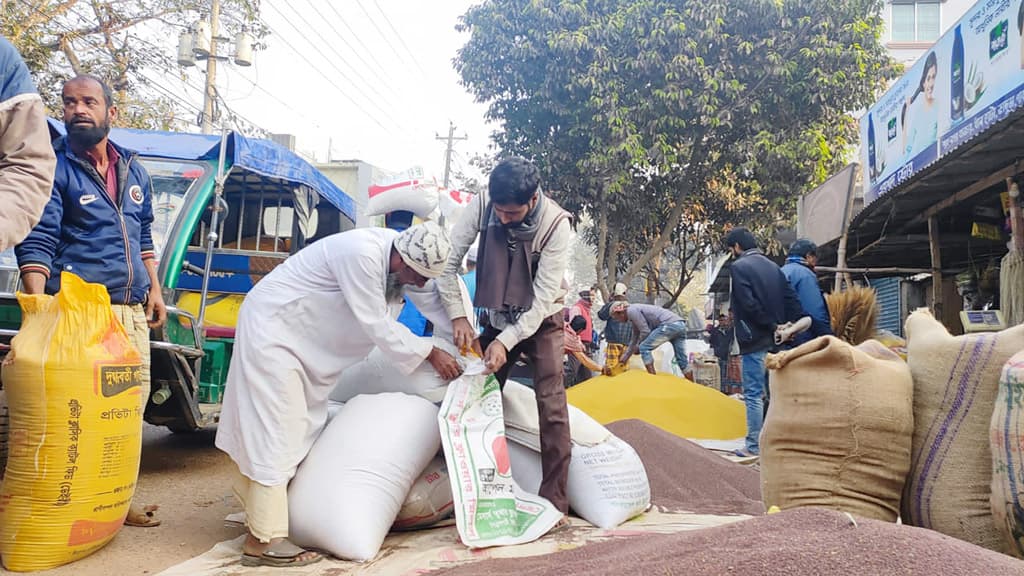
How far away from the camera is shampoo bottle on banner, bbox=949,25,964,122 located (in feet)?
18.5

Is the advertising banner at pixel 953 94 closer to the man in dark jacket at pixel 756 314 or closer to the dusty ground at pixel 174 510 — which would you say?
the man in dark jacket at pixel 756 314

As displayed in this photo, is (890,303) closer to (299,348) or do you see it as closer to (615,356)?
(615,356)

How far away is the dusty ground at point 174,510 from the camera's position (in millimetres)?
2422

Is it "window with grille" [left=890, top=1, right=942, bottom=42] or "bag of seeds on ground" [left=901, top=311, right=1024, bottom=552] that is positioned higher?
"window with grille" [left=890, top=1, right=942, bottom=42]

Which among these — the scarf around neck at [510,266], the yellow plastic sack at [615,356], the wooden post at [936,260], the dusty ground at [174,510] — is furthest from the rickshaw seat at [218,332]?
the wooden post at [936,260]

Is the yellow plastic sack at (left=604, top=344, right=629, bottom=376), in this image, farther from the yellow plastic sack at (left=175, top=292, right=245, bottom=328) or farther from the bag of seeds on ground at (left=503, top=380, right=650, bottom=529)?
the bag of seeds on ground at (left=503, top=380, right=650, bottom=529)

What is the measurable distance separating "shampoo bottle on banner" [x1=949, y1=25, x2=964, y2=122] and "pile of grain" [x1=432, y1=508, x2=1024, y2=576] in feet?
A: 17.2

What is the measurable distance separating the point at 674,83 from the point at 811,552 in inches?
401

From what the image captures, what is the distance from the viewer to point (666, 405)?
539 centimetres

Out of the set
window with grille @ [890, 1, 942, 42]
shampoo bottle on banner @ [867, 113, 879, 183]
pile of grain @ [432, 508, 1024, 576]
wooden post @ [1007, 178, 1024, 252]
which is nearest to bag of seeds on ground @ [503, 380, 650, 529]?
pile of grain @ [432, 508, 1024, 576]

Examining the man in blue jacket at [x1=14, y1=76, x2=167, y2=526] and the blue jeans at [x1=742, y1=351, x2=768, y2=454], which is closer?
the man in blue jacket at [x1=14, y1=76, x2=167, y2=526]

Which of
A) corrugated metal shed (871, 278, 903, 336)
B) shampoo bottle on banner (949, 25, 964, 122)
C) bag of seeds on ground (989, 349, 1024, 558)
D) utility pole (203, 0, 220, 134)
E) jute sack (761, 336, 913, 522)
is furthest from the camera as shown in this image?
utility pole (203, 0, 220, 134)

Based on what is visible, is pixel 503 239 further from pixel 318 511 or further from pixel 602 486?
pixel 318 511

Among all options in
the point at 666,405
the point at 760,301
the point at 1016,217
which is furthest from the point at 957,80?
the point at 666,405
